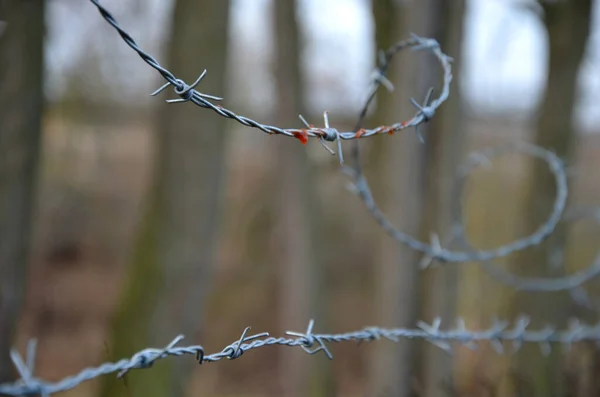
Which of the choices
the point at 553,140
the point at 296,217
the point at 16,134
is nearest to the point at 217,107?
the point at 16,134

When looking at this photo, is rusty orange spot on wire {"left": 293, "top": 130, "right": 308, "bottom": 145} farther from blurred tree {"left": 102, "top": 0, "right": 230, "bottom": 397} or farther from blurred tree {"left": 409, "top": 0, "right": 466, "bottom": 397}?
blurred tree {"left": 409, "top": 0, "right": 466, "bottom": 397}

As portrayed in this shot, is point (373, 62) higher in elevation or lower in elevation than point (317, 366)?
higher

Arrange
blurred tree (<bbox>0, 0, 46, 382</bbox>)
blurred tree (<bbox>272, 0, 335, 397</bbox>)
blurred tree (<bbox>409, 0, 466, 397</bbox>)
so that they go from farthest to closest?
blurred tree (<bbox>272, 0, 335, 397</bbox>) < blurred tree (<bbox>409, 0, 466, 397</bbox>) < blurred tree (<bbox>0, 0, 46, 382</bbox>)

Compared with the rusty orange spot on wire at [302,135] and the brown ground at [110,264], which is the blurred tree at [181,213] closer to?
the rusty orange spot on wire at [302,135]

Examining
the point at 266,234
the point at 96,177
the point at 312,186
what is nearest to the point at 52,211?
the point at 96,177

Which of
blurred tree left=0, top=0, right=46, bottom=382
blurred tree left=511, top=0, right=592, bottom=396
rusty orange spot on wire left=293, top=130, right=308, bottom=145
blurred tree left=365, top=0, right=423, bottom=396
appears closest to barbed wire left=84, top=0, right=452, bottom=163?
rusty orange spot on wire left=293, top=130, right=308, bottom=145

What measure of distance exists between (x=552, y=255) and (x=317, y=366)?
1.92 m

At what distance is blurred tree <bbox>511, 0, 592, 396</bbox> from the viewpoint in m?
4.33

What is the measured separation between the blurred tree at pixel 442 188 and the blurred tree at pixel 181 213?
122 centimetres

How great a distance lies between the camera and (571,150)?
4.41 metres

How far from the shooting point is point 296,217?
408 cm

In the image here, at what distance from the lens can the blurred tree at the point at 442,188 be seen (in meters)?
3.32

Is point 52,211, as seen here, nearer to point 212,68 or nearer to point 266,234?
point 266,234

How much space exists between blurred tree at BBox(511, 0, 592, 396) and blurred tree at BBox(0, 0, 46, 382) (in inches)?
136
